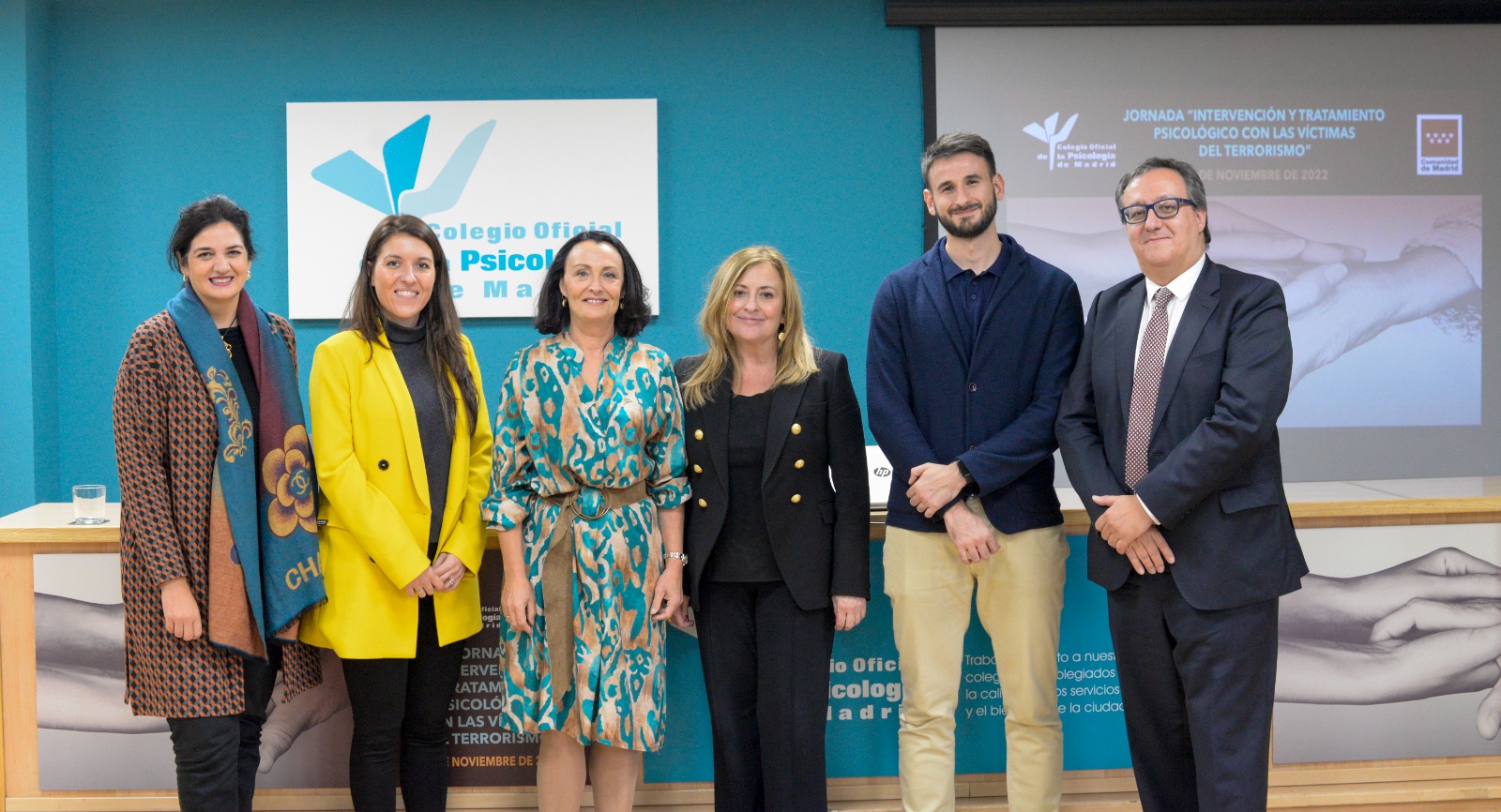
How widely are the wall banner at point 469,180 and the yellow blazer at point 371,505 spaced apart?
7.42ft

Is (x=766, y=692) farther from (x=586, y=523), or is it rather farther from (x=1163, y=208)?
(x=1163, y=208)

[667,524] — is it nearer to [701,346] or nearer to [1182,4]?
[701,346]

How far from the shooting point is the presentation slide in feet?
15.3

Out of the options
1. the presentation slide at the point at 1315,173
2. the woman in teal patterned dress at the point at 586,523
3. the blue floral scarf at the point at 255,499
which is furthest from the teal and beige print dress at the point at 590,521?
the presentation slide at the point at 1315,173

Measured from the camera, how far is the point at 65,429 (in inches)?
186

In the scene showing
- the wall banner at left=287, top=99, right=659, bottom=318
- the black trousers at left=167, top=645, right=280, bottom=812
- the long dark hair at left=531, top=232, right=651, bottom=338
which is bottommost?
the black trousers at left=167, top=645, right=280, bottom=812

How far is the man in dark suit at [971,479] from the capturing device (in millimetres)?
2557

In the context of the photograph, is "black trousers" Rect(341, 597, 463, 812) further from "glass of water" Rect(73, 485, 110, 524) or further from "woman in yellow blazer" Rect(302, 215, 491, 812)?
"glass of water" Rect(73, 485, 110, 524)

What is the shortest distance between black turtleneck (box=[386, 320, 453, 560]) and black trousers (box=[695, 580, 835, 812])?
646 mm

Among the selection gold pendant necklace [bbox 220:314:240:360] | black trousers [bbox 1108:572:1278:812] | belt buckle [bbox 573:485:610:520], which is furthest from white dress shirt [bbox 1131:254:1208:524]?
gold pendant necklace [bbox 220:314:240:360]

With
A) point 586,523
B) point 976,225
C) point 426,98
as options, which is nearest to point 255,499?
point 586,523

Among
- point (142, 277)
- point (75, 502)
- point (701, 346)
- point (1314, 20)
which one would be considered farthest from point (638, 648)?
point (1314, 20)

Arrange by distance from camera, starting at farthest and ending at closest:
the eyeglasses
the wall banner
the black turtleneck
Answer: the wall banner < the black turtleneck < the eyeglasses

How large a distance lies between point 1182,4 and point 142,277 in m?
4.73
